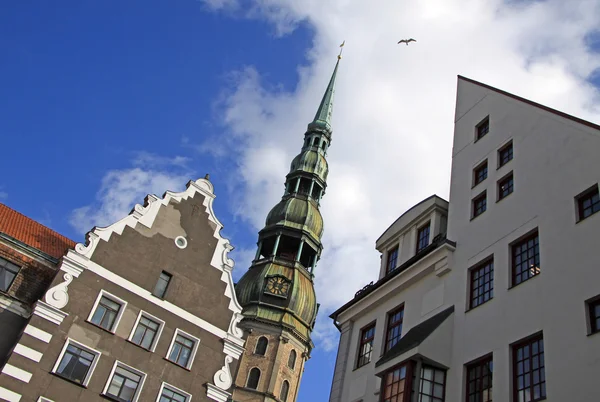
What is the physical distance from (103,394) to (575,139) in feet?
60.0

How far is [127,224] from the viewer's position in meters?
26.8

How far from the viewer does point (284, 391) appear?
54219 millimetres

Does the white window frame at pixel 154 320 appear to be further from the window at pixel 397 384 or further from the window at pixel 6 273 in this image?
the window at pixel 397 384

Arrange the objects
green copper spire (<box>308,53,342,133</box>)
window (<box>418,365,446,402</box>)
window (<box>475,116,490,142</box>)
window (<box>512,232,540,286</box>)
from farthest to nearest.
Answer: green copper spire (<box>308,53,342,133</box>) → window (<box>475,116,490,142</box>) → window (<box>418,365,446,402</box>) → window (<box>512,232,540,286</box>)

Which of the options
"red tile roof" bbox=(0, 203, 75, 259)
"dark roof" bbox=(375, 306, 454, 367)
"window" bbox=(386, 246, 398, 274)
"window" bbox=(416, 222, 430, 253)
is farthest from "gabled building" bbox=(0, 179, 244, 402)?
"dark roof" bbox=(375, 306, 454, 367)

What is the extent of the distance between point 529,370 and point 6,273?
739 inches

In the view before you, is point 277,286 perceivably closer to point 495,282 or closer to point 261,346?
point 261,346

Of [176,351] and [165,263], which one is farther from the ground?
[165,263]

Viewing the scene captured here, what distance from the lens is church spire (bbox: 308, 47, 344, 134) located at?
73019 mm

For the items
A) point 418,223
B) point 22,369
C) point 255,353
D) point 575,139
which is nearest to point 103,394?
point 22,369

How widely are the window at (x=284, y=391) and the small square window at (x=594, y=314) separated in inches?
1719

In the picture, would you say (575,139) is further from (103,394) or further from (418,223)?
(103,394)

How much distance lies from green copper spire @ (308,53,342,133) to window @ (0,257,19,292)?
5156 centimetres

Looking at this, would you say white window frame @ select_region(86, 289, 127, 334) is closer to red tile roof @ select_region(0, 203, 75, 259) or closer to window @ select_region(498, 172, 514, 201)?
red tile roof @ select_region(0, 203, 75, 259)
